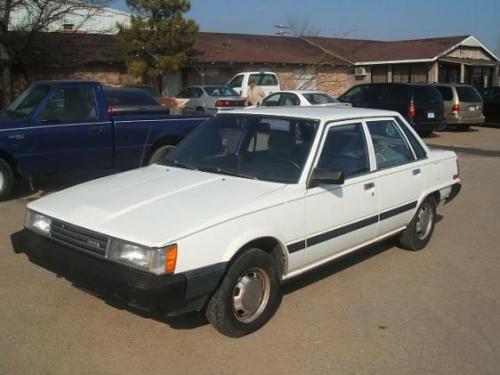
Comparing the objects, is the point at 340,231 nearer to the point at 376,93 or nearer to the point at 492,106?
the point at 376,93

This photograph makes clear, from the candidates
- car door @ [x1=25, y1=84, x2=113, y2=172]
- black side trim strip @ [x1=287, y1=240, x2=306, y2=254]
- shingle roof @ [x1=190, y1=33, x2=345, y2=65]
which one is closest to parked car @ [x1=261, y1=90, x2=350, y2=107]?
shingle roof @ [x1=190, y1=33, x2=345, y2=65]

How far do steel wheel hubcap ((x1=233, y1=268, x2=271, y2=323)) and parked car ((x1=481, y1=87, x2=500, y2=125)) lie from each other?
21.7 meters

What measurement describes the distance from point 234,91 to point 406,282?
17.2 metres

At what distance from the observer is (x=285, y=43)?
3575 centimetres

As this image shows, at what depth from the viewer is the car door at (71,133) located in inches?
323

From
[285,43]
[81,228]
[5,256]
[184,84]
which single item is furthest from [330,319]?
[285,43]

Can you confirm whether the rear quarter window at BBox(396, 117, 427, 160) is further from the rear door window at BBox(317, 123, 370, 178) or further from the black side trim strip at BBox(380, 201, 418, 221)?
the rear door window at BBox(317, 123, 370, 178)

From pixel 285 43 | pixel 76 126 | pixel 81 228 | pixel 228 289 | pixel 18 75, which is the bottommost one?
pixel 228 289

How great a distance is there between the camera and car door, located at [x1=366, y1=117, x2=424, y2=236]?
529 centimetres

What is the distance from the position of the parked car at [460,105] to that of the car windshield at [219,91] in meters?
7.31

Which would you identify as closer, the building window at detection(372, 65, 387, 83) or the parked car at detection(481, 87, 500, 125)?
the parked car at detection(481, 87, 500, 125)

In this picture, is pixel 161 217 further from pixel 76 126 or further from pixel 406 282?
pixel 76 126

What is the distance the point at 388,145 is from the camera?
5605 millimetres

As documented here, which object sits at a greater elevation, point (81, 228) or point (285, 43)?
point (285, 43)
